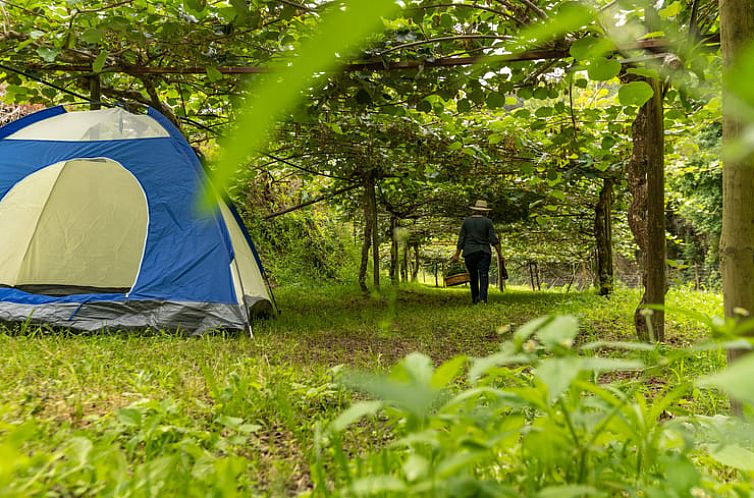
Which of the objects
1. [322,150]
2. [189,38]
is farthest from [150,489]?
[322,150]

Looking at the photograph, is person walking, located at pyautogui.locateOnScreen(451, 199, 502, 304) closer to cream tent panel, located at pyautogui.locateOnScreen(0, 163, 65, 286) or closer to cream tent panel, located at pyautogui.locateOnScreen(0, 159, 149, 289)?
cream tent panel, located at pyautogui.locateOnScreen(0, 159, 149, 289)

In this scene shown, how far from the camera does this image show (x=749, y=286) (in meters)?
1.21

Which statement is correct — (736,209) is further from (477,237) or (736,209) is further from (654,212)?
(477,237)

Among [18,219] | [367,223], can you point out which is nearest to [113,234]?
[18,219]

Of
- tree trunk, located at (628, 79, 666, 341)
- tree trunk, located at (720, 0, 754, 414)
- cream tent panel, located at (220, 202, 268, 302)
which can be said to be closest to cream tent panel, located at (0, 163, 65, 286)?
cream tent panel, located at (220, 202, 268, 302)

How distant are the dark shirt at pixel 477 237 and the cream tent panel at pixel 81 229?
428cm

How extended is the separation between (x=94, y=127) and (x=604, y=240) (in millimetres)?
6987

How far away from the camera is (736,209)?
1222mm

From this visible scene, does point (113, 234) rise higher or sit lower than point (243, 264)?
higher

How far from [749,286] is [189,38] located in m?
2.75

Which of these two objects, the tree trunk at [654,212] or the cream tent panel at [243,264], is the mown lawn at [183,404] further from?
the tree trunk at [654,212]

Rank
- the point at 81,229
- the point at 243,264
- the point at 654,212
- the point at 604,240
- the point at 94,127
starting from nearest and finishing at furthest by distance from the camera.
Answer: the point at 654,212, the point at 94,127, the point at 243,264, the point at 81,229, the point at 604,240

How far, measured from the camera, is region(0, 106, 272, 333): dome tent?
3.21 m

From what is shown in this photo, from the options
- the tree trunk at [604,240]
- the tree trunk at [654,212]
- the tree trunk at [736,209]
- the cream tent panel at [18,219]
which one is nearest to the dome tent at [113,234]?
the cream tent panel at [18,219]
